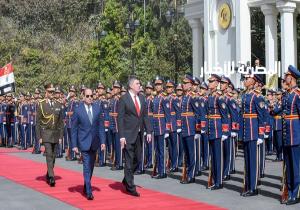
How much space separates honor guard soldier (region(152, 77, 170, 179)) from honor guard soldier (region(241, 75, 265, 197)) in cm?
297

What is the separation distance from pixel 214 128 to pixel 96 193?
254 centimetres

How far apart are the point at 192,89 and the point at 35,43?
134 ft

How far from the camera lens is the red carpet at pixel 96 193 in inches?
368

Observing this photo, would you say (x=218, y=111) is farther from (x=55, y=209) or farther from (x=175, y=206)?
(x=55, y=209)

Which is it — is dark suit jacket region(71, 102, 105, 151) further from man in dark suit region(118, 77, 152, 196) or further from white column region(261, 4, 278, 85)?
white column region(261, 4, 278, 85)

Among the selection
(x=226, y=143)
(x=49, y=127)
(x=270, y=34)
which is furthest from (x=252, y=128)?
(x=270, y=34)

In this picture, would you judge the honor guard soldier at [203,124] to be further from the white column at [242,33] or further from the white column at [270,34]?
the white column at [270,34]

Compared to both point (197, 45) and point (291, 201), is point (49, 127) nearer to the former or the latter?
point (291, 201)

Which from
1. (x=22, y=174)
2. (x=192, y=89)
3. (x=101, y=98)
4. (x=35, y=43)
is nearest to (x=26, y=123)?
(x=101, y=98)

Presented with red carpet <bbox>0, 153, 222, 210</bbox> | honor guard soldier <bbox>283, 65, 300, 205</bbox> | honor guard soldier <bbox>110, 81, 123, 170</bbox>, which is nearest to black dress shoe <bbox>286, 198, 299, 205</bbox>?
honor guard soldier <bbox>283, 65, 300, 205</bbox>

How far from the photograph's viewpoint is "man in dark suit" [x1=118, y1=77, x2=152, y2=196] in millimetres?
10458

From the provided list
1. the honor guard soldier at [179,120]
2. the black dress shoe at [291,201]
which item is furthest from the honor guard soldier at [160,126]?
the black dress shoe at [291,201]

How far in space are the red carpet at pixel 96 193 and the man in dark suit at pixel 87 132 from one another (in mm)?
445

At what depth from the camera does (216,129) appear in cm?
1103
